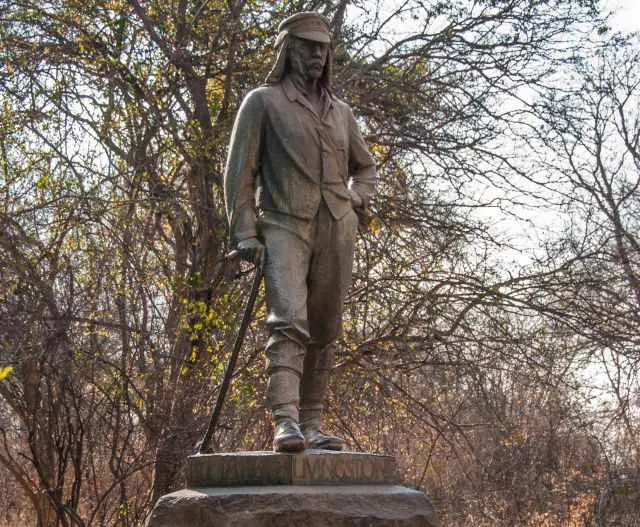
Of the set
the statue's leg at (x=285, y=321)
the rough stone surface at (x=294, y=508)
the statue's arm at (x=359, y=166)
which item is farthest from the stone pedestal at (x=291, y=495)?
the statue's arm at (x=359, y=166)

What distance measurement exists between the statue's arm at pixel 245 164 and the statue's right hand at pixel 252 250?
0.10 meters

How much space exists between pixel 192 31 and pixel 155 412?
369cm

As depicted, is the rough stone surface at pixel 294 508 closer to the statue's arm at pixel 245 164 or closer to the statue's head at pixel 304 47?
the statue's arm at pixel 245 164

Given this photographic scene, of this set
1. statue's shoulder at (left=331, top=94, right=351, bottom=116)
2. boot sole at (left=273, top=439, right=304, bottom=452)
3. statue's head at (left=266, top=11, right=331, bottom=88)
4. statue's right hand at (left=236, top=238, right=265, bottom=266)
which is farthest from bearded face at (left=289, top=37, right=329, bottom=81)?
boot sole at (left=273, top=439, right=304, bottom=452)

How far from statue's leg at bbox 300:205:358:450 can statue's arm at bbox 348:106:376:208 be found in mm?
264

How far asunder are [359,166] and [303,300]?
97cm

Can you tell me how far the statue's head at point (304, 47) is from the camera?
5594 millimetres

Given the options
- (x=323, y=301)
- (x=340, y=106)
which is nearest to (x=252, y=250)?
(x=323, y=301)

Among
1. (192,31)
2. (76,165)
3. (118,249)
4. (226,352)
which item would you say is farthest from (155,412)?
(192,31)

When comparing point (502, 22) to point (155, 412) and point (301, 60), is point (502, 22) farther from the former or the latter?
point (301, 60)

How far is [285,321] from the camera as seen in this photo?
17.2 feet

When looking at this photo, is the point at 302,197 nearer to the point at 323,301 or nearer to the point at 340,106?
the point at 323,301

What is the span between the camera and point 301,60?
223 inches

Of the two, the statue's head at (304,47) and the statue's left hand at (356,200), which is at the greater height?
the statue's head at (304,47)
